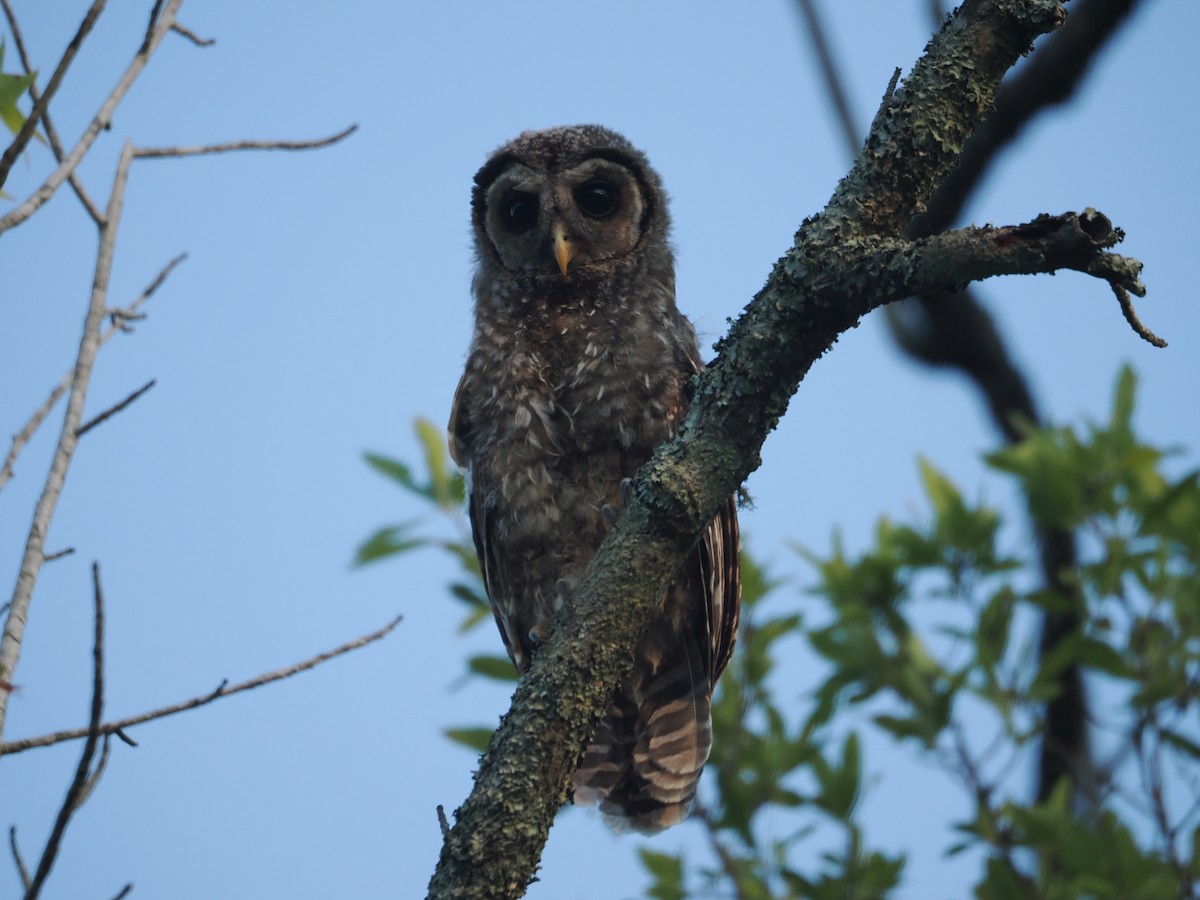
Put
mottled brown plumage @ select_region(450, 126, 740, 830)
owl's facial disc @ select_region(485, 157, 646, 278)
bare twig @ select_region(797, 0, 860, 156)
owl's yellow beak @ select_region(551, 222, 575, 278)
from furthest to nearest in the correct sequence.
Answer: bare twig @ select_region(797, 0, 860, 156), owl's facial disc @ select_region(485, 157, 646, 278), owl's yellow beak @ select_region(551, 222, 575, 278), mottled brown plumage @ select_region(450, 126, 740, 830)

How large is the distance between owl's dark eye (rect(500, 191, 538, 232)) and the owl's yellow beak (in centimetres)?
22

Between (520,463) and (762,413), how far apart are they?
1.56 m

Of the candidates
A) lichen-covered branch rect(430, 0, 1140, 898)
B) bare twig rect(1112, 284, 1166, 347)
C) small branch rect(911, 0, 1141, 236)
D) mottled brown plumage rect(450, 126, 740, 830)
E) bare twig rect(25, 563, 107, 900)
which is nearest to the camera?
bare twig rect(25, 563, 107, 900)

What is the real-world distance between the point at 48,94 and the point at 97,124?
45cm

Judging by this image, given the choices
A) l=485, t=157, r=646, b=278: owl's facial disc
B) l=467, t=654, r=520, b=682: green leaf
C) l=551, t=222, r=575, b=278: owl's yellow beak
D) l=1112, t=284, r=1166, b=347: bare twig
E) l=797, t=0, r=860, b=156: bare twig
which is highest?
l=797, t=0, r=860, b=156: bare twig

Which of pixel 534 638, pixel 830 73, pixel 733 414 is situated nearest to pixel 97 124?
pixel 733 414

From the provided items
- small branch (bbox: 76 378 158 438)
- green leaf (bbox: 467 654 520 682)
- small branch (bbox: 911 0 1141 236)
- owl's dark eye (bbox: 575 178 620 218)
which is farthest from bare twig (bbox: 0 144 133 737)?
small branch (bbox: 911 0 1141 236)

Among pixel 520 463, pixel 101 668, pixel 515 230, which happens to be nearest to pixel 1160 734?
pixel 520 463

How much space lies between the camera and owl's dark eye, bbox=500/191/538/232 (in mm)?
4445

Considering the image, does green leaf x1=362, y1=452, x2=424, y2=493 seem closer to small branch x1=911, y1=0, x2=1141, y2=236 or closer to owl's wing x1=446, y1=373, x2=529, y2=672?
owl's wing x1=446, y1=373, x2=529, y2=672

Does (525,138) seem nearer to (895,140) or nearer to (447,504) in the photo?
(447,504)

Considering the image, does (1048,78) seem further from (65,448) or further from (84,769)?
(84,769)

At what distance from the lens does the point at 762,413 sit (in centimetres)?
241

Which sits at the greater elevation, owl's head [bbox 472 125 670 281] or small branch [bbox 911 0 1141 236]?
small branch [bbox 911 0 1141 236]
